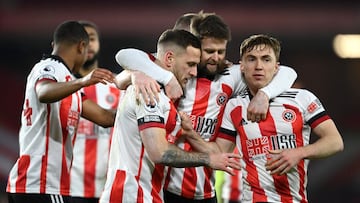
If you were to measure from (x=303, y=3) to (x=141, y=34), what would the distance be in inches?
95.4

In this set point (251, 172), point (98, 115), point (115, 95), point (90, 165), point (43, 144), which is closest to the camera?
point (251, 172)

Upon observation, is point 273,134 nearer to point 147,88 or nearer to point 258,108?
point 258,108

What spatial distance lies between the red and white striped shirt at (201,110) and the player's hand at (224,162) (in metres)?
0.62

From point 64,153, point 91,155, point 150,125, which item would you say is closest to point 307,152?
point 150,125

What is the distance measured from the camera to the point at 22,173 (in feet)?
18.4

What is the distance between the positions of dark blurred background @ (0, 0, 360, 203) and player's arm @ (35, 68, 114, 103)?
684cm

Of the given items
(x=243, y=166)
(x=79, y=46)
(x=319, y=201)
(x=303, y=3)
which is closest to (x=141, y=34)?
(x=303, y=3)

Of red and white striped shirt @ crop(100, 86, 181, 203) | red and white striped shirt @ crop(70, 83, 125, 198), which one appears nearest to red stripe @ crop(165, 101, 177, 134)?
red and white striped shirt @ crop(100, 86, 181, 203)

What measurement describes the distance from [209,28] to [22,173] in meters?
1.46

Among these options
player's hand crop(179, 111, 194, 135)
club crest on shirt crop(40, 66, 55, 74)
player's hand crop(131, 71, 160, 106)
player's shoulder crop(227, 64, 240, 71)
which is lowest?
player's hand crop(179, 111, 194, 135)

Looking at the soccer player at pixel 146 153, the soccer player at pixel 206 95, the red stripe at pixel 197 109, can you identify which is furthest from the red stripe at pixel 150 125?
the red stripe at pixel 197 109

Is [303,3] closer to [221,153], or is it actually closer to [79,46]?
[79,46]

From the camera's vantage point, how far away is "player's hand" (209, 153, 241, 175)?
4824 mm

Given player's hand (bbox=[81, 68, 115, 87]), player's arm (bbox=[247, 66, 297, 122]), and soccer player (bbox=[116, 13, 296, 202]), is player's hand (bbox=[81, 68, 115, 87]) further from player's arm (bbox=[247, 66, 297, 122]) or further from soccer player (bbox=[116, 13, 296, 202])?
player's arm (bbox=[247, 66, 297, 122])
